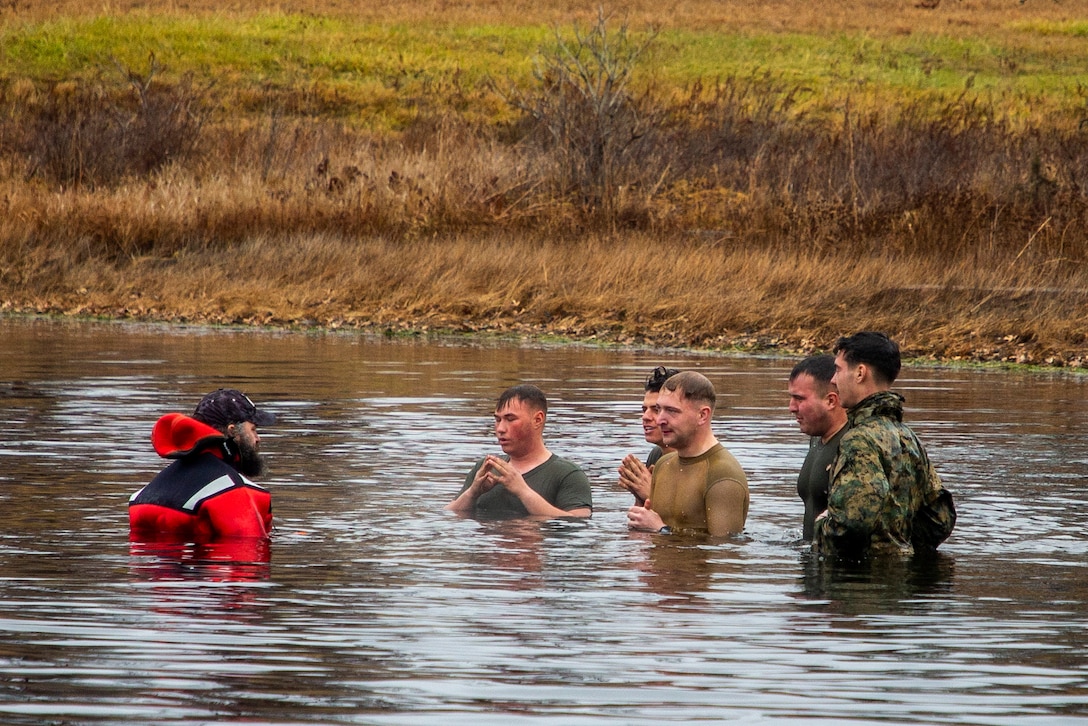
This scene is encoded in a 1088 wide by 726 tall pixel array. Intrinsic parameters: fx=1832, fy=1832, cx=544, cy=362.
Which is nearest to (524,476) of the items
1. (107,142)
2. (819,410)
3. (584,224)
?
(819,410)

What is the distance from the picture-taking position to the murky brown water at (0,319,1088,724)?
6.09 m

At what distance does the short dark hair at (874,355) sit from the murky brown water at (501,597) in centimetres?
103

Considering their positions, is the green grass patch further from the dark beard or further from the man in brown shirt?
the dark beard

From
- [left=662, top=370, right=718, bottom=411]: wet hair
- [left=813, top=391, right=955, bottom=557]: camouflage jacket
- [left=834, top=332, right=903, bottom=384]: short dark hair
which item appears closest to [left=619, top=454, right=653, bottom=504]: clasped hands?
[left=662, top=370, right=718, bottom=411]: wet hair

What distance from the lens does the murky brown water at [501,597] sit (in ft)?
20.0

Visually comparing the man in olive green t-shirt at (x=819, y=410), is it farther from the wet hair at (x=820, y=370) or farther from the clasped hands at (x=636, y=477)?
the clasped hands at (x=636, y=477)

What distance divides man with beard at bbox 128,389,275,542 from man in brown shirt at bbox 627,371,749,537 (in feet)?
7.06

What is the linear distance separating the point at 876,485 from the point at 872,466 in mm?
94

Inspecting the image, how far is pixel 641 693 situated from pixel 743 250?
839 inches

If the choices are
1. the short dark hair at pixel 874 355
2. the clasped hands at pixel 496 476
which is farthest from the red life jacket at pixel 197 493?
the short dark hair at pixel 874 355

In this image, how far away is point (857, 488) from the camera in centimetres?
860

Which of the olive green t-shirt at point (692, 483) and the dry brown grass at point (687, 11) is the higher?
the dry brown grass at point (687, 11)

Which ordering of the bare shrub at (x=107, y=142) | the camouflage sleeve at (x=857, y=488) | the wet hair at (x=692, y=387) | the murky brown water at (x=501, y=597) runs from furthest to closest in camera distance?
1. the bare shrub at (x=107, y=142)
2. the wet hair at (x=692, y=387)
3. the camouflage sleeve at (x=857, y=488)
4. the murky brown water at (x=501, y=597)

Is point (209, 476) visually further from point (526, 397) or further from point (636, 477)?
point (636, 477)
